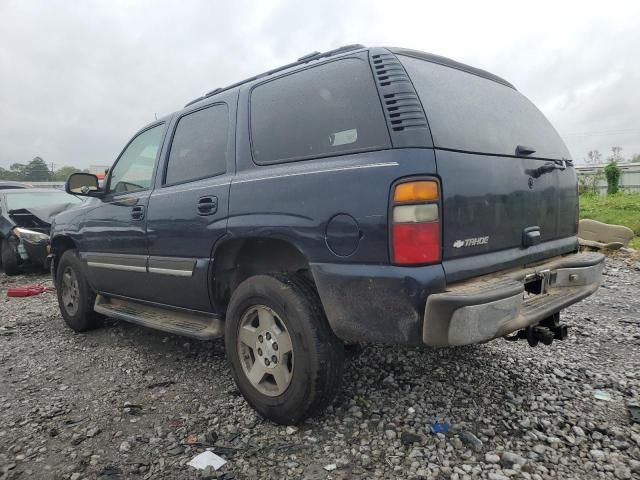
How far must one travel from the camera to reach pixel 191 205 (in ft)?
9.84

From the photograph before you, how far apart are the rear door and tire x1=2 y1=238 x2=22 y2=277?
829cm

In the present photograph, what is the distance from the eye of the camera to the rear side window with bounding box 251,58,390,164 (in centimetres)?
224

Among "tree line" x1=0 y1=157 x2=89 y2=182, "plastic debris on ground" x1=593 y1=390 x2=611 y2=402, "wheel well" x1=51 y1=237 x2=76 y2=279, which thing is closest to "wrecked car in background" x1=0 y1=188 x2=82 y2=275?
"wheel well" x1=51 y1=237 x2=76 y2=279

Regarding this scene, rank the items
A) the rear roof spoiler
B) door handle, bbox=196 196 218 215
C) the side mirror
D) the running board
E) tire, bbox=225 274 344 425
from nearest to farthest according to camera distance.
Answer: tire, bbox=225 274 344 425
the rear roof spoiler
door handle, bbox=196 196 218 215
the running board
the side mirror

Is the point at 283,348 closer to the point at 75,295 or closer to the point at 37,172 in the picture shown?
the point at 75,295

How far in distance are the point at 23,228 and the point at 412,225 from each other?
8366 mm

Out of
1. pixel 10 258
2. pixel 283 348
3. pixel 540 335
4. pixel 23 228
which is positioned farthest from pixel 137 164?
pixel 10 258

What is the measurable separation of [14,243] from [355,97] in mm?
8069

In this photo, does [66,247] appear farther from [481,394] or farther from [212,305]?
[481,394]

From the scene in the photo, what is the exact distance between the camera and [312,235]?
227cm

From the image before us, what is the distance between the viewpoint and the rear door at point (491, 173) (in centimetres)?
215

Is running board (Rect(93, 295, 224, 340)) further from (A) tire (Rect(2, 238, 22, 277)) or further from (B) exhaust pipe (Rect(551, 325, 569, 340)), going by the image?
(A) tire (Rect(2, 238, 22, 277))

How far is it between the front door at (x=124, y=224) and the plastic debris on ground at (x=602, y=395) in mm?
3201

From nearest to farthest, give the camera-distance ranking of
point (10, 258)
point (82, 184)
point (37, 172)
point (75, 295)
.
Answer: point (82, 184) < point (75, 295) < point (10, 258) < point (37, 172)
